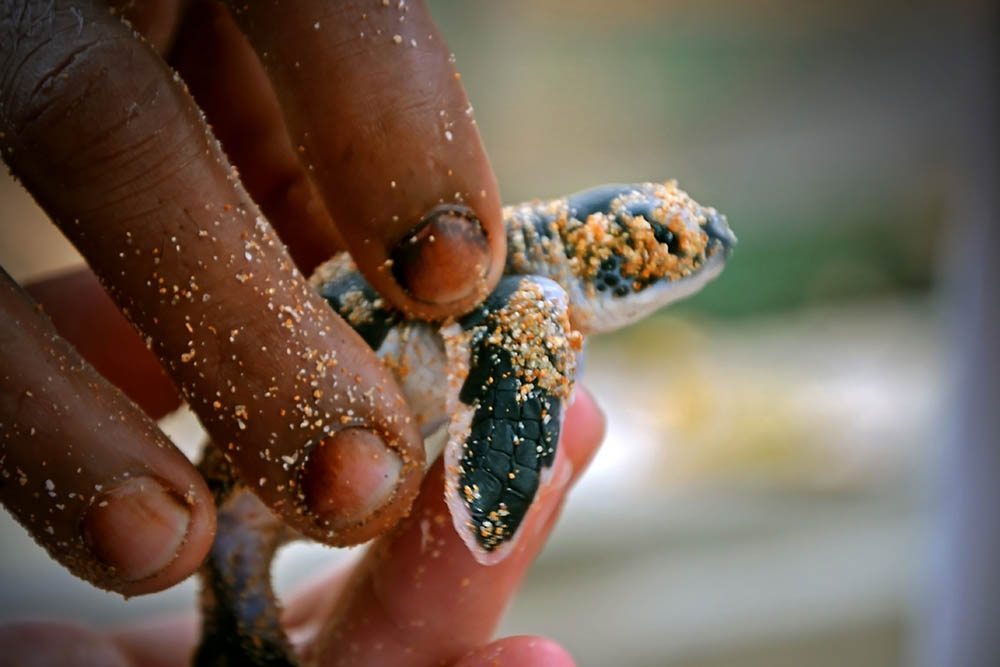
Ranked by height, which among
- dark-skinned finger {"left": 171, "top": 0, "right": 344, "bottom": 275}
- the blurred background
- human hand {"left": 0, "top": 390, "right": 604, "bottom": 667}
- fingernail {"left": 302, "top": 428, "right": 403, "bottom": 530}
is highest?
dark-skinned finger {"left": 171, "top": 0, "right": 344, "bottom": 275}

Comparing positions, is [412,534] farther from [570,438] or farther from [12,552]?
[12,552]

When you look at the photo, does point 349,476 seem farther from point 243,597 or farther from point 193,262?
point 243,597

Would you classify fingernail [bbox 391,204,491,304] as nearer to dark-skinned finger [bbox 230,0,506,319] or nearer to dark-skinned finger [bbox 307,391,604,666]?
dark-skinned finger [bbox 230,0,506,319]

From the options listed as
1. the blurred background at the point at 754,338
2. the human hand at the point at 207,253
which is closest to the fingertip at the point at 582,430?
the human hand at the point at 207,253

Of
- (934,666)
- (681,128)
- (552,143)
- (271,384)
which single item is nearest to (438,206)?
(271,384)

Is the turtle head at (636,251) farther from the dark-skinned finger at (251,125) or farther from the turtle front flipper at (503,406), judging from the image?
the dark-skinned finger at (251,125)

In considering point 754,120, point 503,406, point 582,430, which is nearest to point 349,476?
point 503,406

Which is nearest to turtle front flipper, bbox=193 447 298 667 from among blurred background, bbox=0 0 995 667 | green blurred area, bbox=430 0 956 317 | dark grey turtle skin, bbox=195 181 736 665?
dark grey turtle skin, bbox=195 181 736 665
